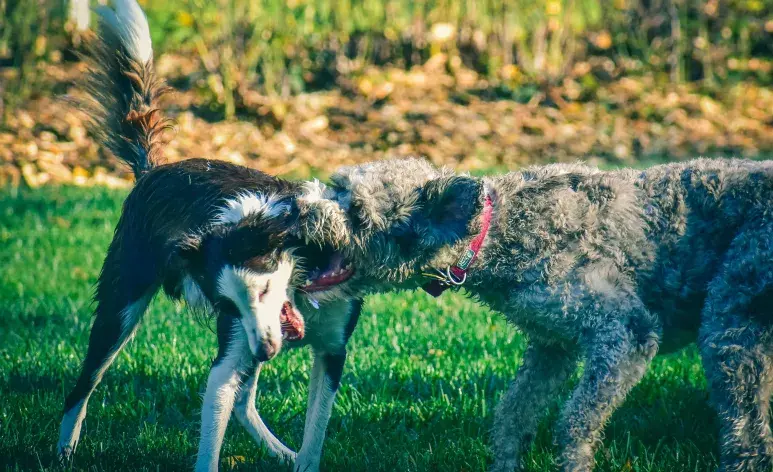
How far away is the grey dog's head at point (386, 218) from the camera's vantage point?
3.78 metres

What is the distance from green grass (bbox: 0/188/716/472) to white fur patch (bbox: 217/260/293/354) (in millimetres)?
694

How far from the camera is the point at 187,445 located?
13.6ft

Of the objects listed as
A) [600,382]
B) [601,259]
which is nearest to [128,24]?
[601,259]

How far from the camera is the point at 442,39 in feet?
42.3

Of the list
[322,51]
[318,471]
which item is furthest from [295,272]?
[322,51]

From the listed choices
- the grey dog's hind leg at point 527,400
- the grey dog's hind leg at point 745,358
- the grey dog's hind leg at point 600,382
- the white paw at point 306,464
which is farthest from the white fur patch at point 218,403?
the grey dog's hind leg at point 745,358

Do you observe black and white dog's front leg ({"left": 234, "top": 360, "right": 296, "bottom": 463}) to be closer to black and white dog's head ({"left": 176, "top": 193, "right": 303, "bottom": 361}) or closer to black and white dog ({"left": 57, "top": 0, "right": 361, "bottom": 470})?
black and white dog ({"left": 57, "top": 0, "right": 361, "bottom": 470})

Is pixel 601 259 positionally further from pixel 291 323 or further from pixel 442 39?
pixel 442 39

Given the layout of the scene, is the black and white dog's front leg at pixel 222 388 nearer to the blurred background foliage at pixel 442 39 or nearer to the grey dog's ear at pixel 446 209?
the grey dog's ear at pixel 446 209

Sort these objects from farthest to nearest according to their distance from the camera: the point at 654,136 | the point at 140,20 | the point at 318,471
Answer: the point at 654,136 → the point at 140,20 → the point at 318,471

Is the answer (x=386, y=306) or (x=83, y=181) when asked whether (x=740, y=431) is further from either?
(x=83, y=181)

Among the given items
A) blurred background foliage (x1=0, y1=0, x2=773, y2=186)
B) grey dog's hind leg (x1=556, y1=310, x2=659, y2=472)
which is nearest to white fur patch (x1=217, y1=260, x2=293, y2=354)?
grey dog's hind leg (x1=556, y1=310, x2=659, y2=472)

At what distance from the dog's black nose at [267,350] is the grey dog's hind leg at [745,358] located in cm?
180

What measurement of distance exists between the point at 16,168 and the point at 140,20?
5976 millimetres
